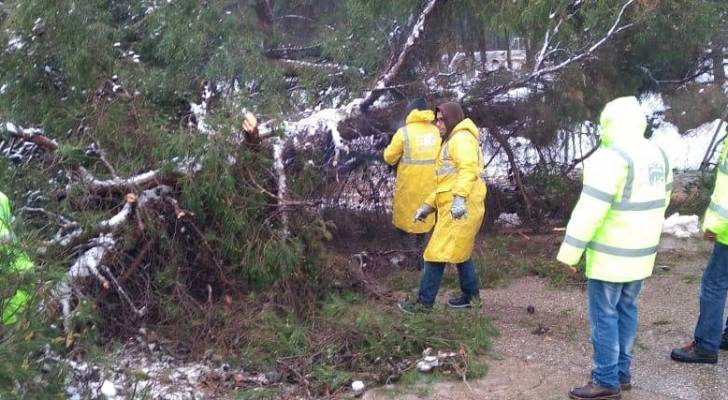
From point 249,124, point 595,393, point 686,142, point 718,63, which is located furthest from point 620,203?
point 686,142

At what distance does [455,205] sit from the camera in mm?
5352

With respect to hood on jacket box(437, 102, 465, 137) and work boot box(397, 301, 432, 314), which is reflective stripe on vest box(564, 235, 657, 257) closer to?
work boot box(397, 301, 432, 314)

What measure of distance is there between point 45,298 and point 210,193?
5.53 feet

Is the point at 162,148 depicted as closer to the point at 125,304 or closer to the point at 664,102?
the point at 125,304

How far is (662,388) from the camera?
439 cm

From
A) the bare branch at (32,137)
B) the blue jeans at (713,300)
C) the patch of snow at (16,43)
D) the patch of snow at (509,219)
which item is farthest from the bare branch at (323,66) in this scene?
the blue jeans at (713,300)

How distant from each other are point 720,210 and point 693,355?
34.6 inches

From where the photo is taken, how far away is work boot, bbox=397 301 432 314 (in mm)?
5457

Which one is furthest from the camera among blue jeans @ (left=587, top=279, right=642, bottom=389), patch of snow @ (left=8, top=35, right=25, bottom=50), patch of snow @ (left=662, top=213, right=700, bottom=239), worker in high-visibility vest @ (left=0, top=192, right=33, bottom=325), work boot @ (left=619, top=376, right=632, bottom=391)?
patch of snow @ (left=662, top=213, right=700, bottom=239)

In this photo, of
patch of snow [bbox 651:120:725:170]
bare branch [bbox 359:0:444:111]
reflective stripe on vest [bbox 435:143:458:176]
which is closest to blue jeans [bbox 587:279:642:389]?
reflective stripe on vest [bbox 435:143:458:176]

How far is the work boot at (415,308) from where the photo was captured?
5.46 meters

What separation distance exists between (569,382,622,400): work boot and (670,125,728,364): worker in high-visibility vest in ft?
2.53

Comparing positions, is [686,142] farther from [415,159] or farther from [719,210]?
[719,210]

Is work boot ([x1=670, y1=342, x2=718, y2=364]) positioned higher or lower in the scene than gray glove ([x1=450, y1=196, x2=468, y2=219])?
lower
